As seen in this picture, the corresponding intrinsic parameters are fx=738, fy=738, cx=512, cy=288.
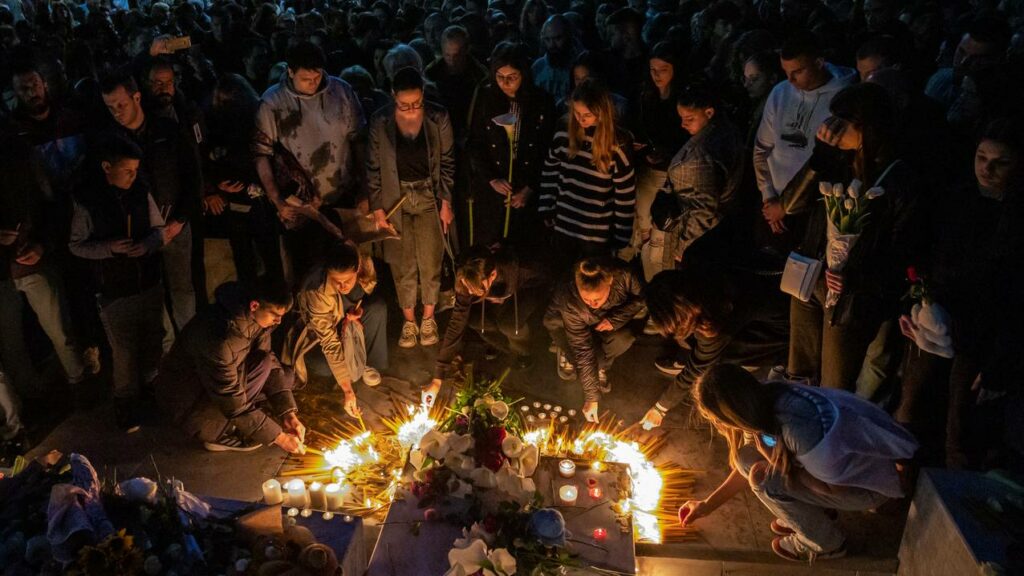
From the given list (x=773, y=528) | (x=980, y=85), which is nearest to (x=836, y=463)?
(x=773, y=528)

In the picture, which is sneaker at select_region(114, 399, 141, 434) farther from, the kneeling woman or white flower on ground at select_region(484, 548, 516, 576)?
the kneeling woman

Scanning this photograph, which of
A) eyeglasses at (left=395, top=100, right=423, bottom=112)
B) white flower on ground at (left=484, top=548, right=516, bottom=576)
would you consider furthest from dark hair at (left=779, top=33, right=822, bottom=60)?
white flower on ground at (left=484, top=548, right=516, bottom=576)

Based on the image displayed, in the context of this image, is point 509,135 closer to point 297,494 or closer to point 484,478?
point 484,478

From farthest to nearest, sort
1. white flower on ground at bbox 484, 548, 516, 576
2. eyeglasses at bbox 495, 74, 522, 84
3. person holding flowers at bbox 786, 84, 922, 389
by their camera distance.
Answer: eyeglasses at bbox 495, 74, 522, 84 < person holding flowers at bbox 786, 84, 922, 389 < white flower on ground at bbox 484, 548, 516, 576

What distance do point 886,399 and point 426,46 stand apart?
490 centimetres

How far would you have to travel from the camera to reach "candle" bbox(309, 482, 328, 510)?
140 inches

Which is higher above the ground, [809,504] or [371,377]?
[809,504]

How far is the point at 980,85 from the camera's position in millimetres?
4312

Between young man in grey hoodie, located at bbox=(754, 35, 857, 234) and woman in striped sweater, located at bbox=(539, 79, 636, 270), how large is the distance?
815mm

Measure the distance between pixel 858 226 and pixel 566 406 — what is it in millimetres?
2016

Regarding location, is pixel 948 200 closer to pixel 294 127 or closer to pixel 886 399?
pixel 886 399

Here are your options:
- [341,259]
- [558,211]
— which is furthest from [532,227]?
[341,259]

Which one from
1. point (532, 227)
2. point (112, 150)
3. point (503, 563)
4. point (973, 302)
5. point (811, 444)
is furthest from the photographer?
point (532, 227)

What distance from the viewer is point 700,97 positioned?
4172mm
